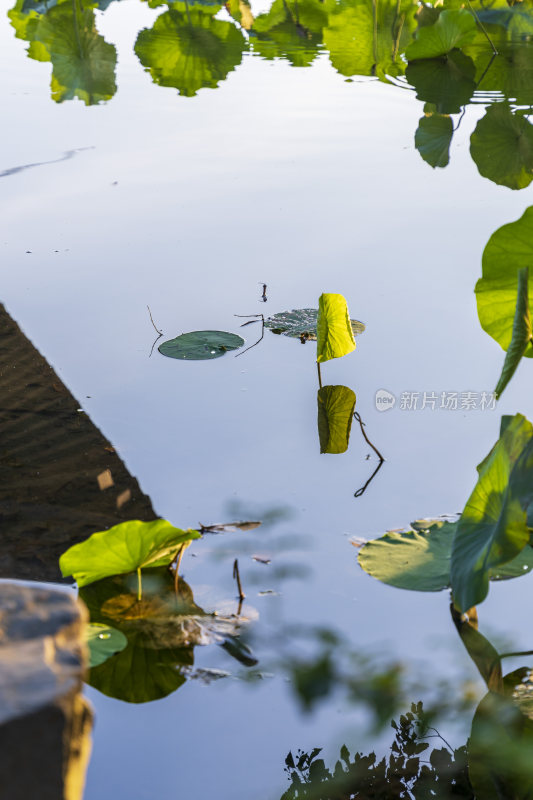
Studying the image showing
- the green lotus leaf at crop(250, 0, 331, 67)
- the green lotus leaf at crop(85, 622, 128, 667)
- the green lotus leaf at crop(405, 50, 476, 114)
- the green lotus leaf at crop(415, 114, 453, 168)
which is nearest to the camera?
the green lotus leaf at crop(85, 622, 128, 667)

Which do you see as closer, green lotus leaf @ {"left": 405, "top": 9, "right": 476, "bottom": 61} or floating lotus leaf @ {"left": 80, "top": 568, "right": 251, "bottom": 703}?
floating lotus leaf @ {"left": 80, "top": 568, "right": 251, "bottom": 703}

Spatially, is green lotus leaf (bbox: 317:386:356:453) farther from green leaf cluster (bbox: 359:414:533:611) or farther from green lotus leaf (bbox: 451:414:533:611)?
green lotus leaf (bbox: 451:414:533:611)

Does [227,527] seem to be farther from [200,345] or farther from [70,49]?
[70,49]

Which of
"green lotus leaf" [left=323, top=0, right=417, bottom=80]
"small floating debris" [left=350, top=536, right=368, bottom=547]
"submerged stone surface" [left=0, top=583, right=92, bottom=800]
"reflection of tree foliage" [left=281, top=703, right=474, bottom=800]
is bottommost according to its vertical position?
"reflection of tree foliage" [left=281, top=703, right=474, bottom=800]

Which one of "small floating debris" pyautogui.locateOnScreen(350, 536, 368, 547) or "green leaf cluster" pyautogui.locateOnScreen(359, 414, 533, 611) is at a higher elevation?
"green leaf cluster" pyautogui.locateOnScreen(359, 414, 533, 611)

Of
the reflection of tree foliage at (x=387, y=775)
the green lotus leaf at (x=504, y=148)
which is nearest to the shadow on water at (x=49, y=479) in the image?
the reflection of tree foliage at (x=387, y=775)

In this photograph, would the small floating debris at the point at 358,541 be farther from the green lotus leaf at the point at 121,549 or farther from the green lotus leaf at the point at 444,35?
the green lotus leaf at the point at 444,35

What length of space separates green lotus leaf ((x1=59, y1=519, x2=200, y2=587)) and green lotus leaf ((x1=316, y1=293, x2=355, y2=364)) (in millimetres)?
715

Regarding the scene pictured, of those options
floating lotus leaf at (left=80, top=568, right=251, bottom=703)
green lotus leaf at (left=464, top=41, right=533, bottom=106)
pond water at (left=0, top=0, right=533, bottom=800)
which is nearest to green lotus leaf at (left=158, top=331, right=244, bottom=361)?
pond water at (left=0, top=0, right=533, bottom=800)

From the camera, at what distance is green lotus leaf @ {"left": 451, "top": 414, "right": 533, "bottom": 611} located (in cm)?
109

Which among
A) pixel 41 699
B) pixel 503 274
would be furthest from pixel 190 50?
pixel 41 699

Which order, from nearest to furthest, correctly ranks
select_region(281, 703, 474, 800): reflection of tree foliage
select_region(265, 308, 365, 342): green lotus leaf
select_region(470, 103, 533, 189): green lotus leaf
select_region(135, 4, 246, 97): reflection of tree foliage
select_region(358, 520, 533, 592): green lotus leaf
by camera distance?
select_region(281, 703, 474, 800): reflection of tree foliage
select_region(358, 520, 533, 592): green lotus leaf
select_region(265, 308, 365, 342): green lotus leaf
select_region(470, 103, 533, 189): green lotus leaf
select_region(135, 4, 246, 97): reflection of tree foliage

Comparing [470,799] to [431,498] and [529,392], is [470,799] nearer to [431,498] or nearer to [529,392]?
[431,498]

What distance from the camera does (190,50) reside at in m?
5.34
